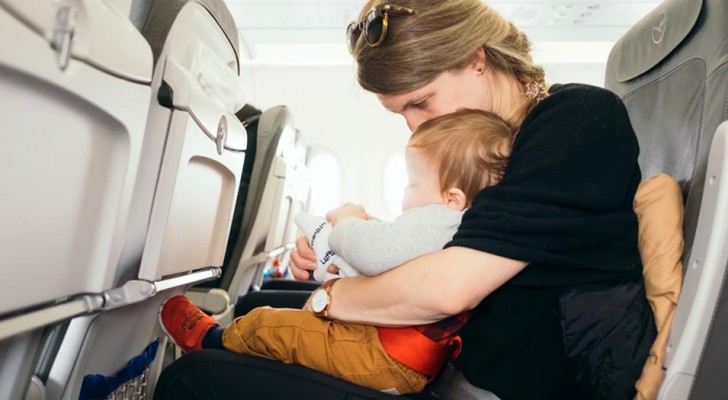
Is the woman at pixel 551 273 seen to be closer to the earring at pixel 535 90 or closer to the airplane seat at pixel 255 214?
the earring at pixel 535 90

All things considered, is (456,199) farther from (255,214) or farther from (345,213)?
(255,214)

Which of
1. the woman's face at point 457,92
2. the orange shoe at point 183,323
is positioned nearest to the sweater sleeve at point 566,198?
the woman's face at point 457,92

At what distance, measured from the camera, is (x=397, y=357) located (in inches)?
49.8

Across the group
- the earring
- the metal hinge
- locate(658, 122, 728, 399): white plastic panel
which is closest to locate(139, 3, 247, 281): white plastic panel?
the metal hinge

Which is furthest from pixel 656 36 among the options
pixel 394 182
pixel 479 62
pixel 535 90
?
pixel 394 182

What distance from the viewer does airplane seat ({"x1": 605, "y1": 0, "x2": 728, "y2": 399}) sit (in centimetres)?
100

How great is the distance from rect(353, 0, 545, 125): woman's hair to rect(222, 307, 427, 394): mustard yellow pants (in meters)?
0.60

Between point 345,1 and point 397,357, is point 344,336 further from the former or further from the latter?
point 345,1

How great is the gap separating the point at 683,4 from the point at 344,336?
108cm

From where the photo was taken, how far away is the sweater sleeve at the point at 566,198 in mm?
1033

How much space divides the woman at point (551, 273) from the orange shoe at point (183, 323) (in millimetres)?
635

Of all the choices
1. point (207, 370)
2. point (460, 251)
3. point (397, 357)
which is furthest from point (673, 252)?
point (207, 370)

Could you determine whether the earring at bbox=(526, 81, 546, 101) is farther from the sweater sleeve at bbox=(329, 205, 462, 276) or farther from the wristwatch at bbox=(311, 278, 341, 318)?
the wristwatch at bbox=(311, 278, 341, 318)

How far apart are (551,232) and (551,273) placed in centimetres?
9
